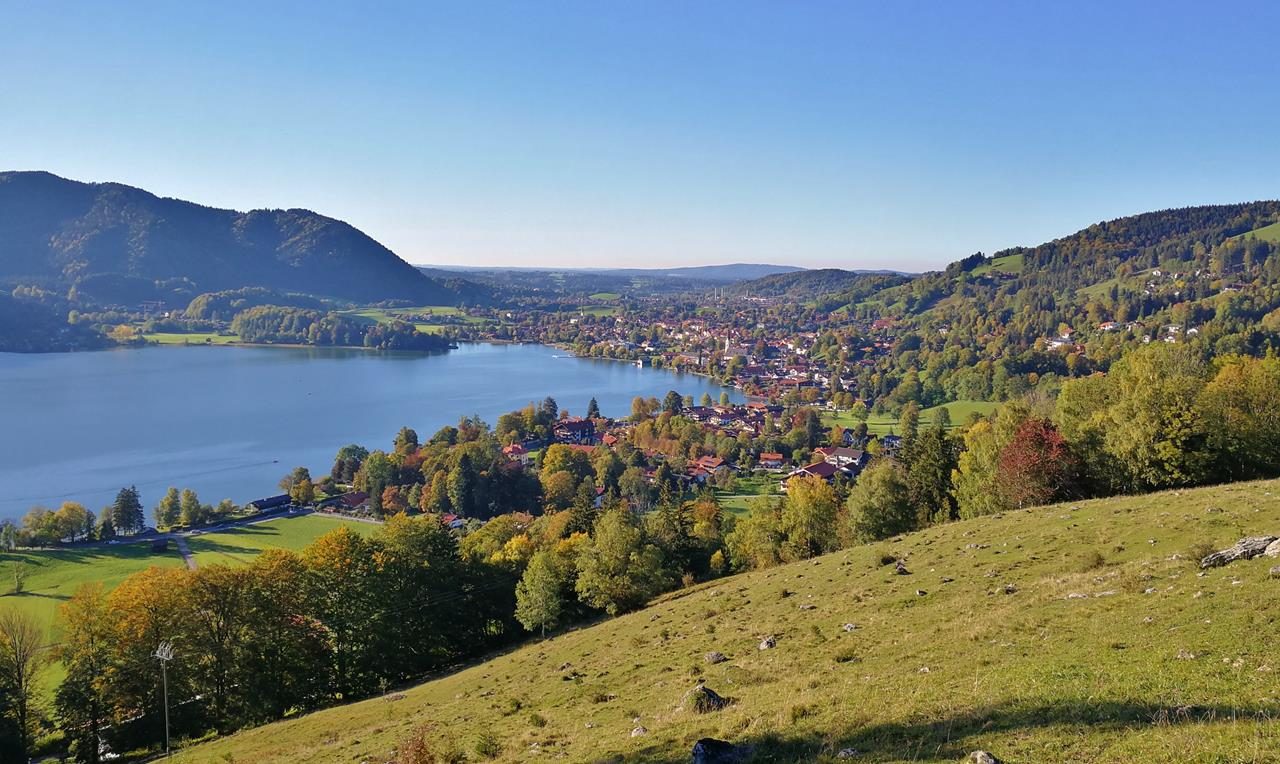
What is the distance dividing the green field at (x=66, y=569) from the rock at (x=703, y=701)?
147 feet

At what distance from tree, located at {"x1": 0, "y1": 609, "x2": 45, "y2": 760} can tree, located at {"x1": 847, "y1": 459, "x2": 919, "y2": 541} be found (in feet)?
105

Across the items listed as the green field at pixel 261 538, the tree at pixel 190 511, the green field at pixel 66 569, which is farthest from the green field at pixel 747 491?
the tree at pixel 190 511

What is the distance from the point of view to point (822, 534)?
1312 inches

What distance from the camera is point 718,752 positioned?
7465 millimetres

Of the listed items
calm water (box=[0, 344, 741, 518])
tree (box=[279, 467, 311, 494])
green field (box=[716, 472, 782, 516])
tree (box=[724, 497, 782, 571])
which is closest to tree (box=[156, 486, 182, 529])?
calm water (box=[0, 344, 741, 518])

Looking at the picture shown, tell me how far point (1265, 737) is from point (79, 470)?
9990 cm

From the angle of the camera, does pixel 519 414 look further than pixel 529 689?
Yes

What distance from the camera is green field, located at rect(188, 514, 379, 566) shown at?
5238 centimetres

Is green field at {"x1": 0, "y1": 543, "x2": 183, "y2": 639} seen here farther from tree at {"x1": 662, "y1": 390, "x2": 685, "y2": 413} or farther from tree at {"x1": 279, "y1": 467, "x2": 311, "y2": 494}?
tree at {"x1": 662, "y1": 390, "x2": 685, "y2": 413}

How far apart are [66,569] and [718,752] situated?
60.1 meters

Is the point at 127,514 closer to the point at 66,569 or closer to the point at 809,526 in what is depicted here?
the point at 66,569

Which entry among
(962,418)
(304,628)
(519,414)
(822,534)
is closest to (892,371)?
(962,418)

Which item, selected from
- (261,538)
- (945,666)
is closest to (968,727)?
(945,666)

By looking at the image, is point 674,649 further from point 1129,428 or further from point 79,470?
point 79,470
